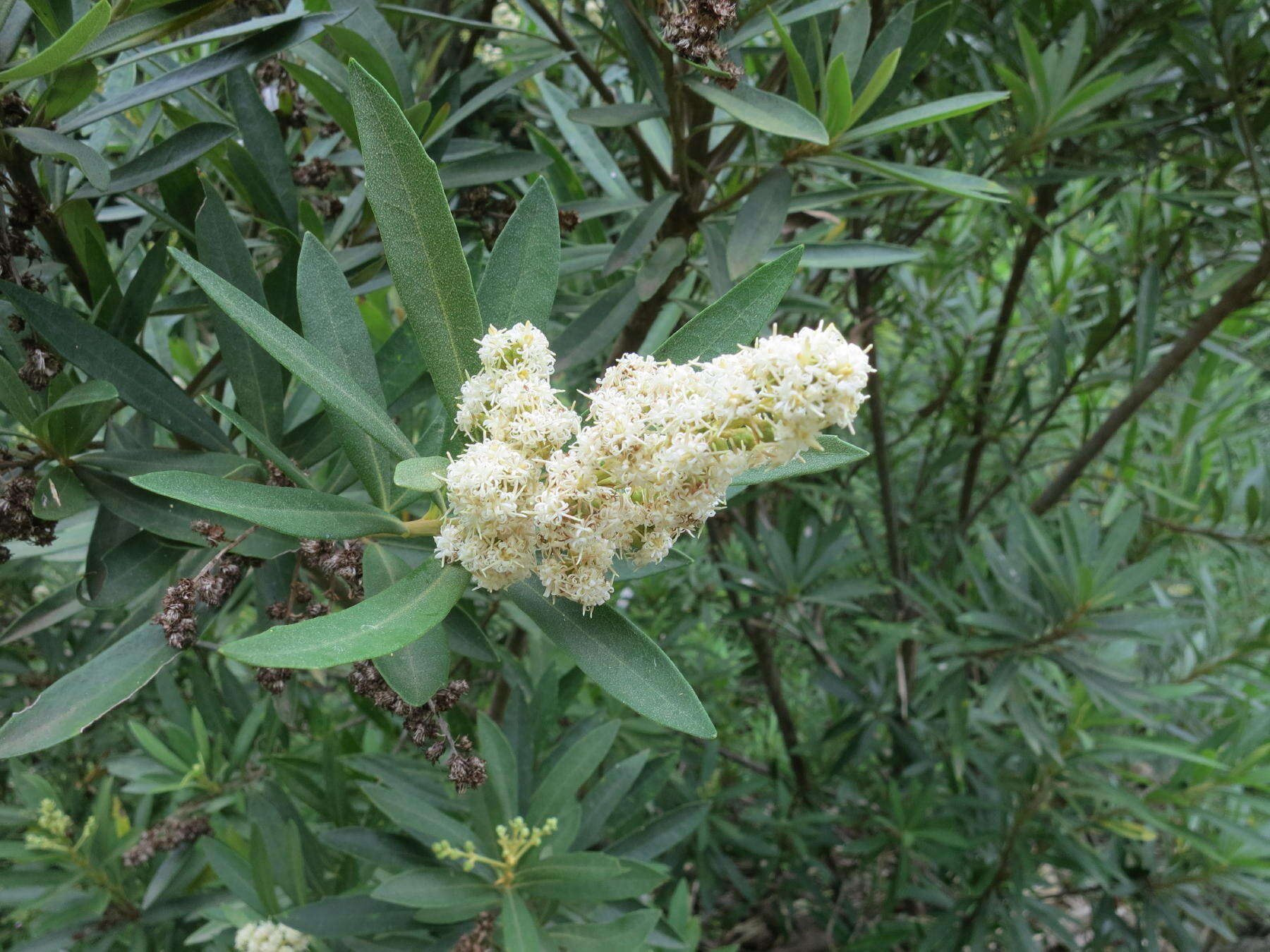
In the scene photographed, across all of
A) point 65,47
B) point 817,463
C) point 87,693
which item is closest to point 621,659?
point 817,463

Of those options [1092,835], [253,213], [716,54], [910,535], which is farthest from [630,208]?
[1092,835]

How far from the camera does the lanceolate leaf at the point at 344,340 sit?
2.88 feet

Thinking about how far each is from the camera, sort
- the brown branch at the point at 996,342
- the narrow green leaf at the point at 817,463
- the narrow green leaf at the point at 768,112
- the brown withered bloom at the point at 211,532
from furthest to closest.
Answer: the brown branch at the point at 996,342 → the narrow green leaf at the point at 768,112 → the brown withered bloom at the point at 211,532 → the narrow green leaf at the point at 817,463

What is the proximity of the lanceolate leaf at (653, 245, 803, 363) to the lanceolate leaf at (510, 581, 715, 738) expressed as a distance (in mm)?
274

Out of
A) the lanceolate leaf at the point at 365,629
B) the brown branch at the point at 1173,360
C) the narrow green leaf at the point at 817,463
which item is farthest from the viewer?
the brown branch at the point at 1173,360

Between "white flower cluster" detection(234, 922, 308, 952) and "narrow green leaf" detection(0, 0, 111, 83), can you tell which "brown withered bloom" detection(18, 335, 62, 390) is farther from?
"white flower cluster" detection(234, 922, 308, 952)

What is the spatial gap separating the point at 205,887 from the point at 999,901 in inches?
76.0

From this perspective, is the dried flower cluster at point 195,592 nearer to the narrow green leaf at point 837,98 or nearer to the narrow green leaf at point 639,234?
the narrow green leaf at point 639,234

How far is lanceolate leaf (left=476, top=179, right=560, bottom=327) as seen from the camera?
92 cm

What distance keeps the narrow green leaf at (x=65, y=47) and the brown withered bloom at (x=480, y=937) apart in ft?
4.14

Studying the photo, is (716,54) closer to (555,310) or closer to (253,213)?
(555,310)

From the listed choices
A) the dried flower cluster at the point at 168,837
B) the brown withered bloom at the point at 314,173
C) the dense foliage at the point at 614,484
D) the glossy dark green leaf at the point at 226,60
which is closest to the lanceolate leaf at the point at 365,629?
the dense foliage at the point at 614,484

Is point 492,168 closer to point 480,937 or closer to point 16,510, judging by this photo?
point 16,510

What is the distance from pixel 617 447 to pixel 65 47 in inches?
25.2
